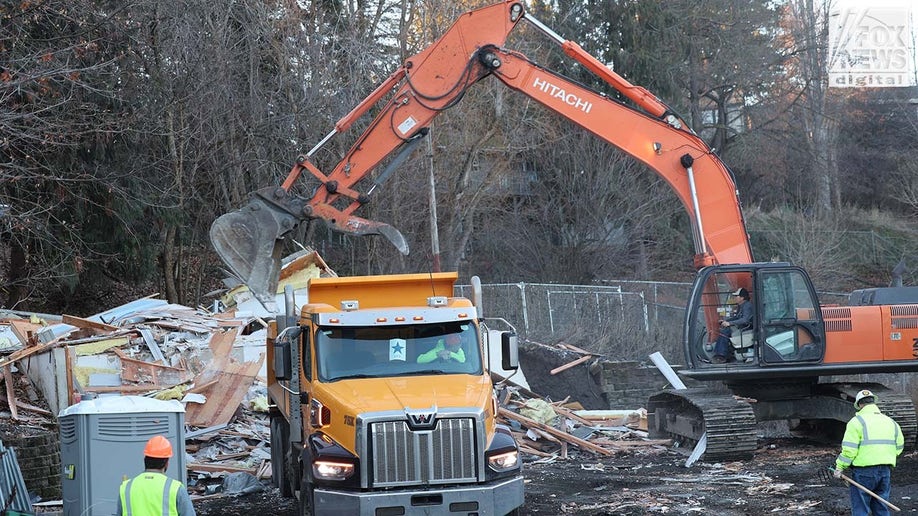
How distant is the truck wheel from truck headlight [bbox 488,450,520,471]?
3.69 m

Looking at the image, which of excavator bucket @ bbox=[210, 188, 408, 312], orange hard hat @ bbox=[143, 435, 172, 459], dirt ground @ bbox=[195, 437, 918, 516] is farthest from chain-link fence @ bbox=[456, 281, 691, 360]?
orange hard hat @ bbox=[143, 435, 172, 459]

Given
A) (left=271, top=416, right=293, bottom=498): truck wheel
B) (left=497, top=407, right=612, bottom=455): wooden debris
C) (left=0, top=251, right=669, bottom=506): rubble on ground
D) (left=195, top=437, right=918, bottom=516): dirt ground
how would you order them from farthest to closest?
(left=497, top=407, right=612, bottom=455): wooden debris < (left=0, top=251, right=669, bottom=506): rubble on ground < (left=271, top=416, right=293, bottom=498): truck wheel < (left=195, top=437, right=918, bottom=516): dirt ground

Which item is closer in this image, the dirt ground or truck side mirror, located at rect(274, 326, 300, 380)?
truck side mirror, located at rect(274, 326, 300, 380)

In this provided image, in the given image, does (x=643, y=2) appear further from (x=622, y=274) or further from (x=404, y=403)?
A: (x=404, y=403)

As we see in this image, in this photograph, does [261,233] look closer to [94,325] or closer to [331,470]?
[94,325]

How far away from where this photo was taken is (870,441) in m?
9.89

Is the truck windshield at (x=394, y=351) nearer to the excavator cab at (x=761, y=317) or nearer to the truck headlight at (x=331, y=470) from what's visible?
the truck headlight at (x=331, y=470)

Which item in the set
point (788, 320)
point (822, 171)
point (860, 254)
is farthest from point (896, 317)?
point (822, 171)

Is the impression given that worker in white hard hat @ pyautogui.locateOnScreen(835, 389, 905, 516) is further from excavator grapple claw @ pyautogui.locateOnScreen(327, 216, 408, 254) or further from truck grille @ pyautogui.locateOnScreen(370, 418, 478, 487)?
excavator grapple claw @ pyautogui.locateOnScreen(327, 216, 408, 254)

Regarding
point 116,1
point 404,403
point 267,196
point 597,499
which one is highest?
point 116,1

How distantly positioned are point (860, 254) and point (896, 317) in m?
26.0

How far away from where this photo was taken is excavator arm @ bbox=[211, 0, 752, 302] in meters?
15.6

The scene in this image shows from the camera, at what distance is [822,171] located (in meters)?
45.9

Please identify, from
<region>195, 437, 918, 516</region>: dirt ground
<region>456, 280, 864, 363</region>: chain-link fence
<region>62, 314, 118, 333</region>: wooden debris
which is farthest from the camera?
<region>456, 280, 864, 363</region>: chain-link fence
